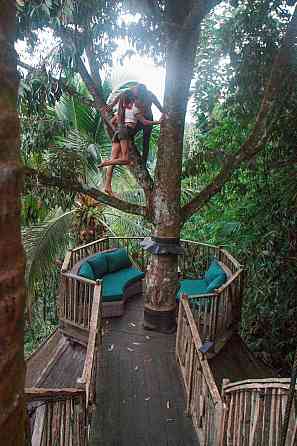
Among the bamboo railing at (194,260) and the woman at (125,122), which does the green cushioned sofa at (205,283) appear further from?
the woman at (125,122)

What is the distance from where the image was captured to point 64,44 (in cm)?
552

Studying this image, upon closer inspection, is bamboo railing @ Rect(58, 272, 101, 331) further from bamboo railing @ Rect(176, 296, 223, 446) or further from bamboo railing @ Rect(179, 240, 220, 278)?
bamboo railing @ Rect(179, 240, 220, 278)

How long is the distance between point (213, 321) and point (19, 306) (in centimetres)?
575

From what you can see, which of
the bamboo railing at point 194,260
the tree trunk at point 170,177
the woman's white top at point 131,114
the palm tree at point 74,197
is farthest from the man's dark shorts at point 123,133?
the bamboo railing at point 194,260

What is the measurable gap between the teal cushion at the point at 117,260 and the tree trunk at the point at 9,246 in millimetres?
7761

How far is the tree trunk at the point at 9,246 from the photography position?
71 cm

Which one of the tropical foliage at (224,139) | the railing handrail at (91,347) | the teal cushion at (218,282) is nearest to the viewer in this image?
the railing handrail at (91,347)

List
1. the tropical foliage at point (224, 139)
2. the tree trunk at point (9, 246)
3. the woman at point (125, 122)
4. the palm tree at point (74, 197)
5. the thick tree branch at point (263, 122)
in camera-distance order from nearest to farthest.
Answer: the tree trunk at point (9, 246) → the tropical foliage at point (224, 139) → the thick tree branch at point (263, 122) → the palm tree at point (74, 197) → the woman at point (125, 122)

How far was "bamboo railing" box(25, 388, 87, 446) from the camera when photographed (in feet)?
9.61

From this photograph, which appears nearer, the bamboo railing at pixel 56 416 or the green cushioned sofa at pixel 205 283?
the bamboo railing at pixel 56 416

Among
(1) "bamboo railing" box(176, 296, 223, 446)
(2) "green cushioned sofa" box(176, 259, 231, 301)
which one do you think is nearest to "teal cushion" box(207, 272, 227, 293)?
(2) "green cushioned sofa" box(176, 259, 231, 301)

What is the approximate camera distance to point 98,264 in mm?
8133

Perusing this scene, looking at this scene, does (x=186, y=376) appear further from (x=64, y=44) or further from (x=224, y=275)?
(x=64, y=44)

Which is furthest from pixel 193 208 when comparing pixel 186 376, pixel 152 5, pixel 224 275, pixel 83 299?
pixel 152 5
